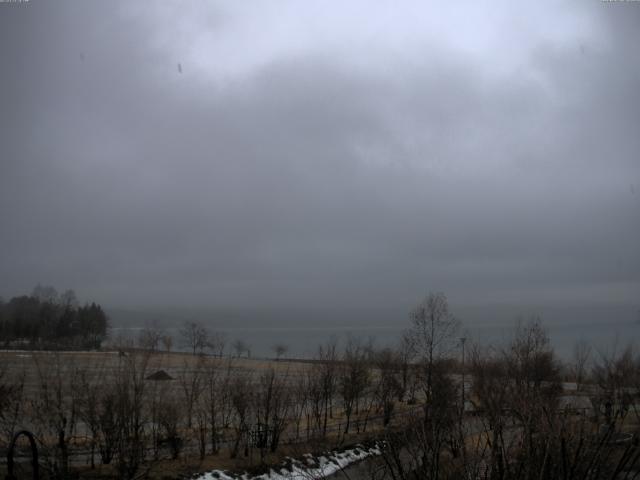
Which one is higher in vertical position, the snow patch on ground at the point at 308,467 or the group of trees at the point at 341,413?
the group of trees at the point at 341,413

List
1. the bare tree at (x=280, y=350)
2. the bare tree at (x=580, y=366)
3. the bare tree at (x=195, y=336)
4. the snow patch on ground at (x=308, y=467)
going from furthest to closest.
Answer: the bare tree at (x=280, y=350)
the bare tree at (x=195, y=336)
the bare tree at (x=580, y=366)
the snow patch on ground at (x=308, y=467)

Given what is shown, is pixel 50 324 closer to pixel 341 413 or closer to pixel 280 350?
pixel 280 350

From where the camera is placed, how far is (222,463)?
1247 inches

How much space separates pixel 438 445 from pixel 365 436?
103 feet

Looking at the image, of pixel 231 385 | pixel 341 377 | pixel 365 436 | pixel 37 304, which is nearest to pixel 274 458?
pixel 231 385

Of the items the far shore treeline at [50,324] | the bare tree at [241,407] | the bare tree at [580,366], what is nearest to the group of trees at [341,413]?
the bare tree at [241,407]

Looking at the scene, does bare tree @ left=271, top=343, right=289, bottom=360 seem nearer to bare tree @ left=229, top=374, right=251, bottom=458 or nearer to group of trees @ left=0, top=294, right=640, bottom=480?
group of trees @ left=0, top=294, right=640, bottom=480

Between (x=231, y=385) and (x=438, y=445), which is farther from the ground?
(x=438, y=445)

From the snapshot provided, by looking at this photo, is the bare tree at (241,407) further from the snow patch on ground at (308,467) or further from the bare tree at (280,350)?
the bare tree at (280,350)

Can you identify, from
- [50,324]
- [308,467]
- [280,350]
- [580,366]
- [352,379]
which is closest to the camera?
[308,467]

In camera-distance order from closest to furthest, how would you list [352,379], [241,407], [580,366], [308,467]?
[308,467] → [241,407] → [352,379] → [580,366]

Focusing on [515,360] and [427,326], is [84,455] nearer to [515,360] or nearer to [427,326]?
[427,326]

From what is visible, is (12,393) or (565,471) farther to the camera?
(12,393)

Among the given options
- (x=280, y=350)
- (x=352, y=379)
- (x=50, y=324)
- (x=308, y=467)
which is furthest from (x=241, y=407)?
(x=280, y=350)
